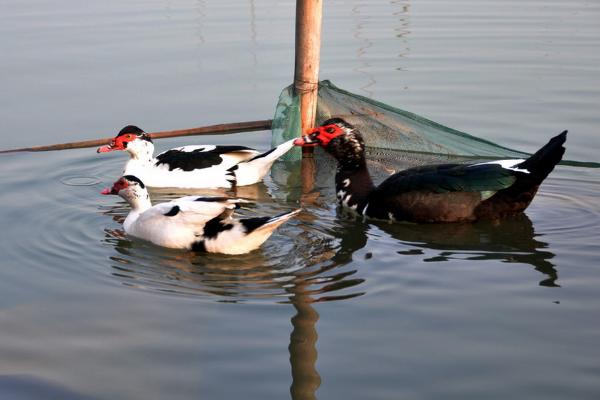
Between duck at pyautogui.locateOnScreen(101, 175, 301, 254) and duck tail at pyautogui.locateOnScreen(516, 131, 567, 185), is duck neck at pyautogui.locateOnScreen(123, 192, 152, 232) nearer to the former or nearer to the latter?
duck at pyautogui.locateOnScreen(101, 175, 301, 254)

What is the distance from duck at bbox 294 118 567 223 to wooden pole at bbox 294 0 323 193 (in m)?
1.31

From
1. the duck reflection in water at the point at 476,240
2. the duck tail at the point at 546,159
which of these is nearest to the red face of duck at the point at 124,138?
the duck reflection in water at the point at 476,240

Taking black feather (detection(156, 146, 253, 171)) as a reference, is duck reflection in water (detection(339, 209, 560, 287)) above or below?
below

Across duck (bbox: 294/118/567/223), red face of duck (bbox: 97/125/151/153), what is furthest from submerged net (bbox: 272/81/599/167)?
red face of duck (bbox: 97/125/151/153)

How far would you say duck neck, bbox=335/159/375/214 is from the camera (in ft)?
28.3

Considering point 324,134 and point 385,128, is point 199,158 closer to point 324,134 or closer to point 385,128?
point 324,134

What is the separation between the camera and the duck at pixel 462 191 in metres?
8.06

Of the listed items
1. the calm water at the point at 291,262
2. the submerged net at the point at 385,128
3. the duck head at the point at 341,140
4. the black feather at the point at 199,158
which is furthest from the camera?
the black feather at the point at 199,158

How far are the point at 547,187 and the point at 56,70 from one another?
7.46 meters

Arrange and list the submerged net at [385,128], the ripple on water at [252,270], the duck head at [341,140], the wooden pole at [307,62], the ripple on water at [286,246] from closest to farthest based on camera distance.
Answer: the ripple on water at [252,270], the ripple on water at [286,246], the duck head at [341,140], the submerged net at [385,128], the wooden pole at [307,62]

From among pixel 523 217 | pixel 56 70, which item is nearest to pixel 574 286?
pixel 523 217

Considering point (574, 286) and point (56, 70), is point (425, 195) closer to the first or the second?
point (574, 286)

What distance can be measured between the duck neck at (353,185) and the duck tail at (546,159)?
1.46 m

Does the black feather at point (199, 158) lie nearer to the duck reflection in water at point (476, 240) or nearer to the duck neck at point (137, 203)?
the duck neck at point (137, 203)
